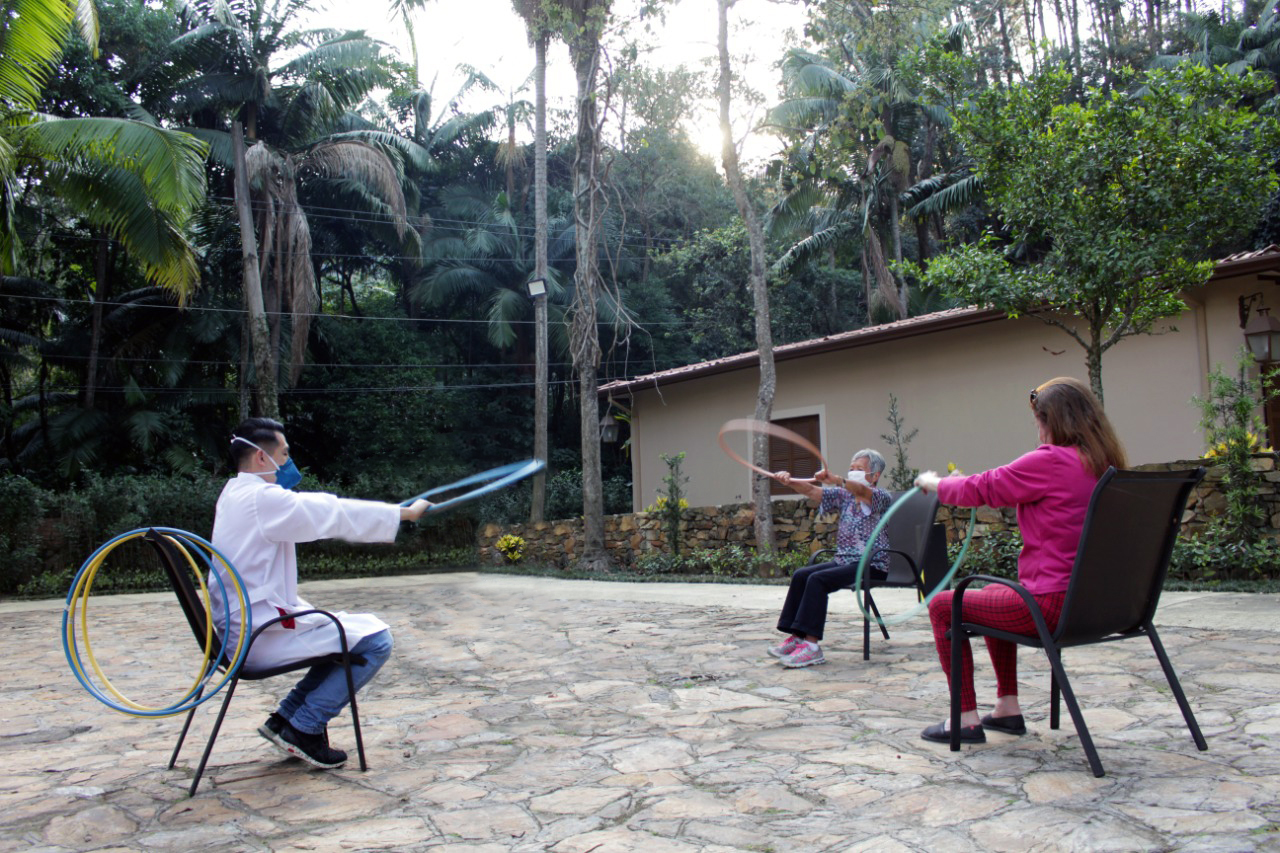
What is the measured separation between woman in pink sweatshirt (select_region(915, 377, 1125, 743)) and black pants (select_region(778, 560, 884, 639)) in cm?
199

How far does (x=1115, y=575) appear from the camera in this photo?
3.53 metres

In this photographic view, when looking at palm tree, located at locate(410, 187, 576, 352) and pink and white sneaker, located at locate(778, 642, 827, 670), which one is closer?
pink and white sneaker, located at locate(778, 642, 827, 670)

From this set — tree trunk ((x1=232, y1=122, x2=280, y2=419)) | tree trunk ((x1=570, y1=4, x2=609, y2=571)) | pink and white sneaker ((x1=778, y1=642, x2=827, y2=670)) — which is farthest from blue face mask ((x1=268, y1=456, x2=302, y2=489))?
tree trunk ((x1=232, y1=122, x2=280, y2=419))

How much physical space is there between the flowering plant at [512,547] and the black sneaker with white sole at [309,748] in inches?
582

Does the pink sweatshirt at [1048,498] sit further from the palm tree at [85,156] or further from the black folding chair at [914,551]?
the palm tree at [85,156]

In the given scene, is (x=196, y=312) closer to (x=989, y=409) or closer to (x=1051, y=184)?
(x=989, y=409)

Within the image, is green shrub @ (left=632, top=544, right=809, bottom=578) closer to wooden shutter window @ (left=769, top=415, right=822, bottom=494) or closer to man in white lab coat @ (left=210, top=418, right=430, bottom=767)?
wooden shutter window @ (left=769, top=415, right=822, bottom=494)

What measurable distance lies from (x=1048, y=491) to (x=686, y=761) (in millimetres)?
1739

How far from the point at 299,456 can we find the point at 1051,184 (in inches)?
864

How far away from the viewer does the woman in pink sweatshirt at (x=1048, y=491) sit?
3.60 metres

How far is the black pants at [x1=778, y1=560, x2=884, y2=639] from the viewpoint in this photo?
19.0 ft

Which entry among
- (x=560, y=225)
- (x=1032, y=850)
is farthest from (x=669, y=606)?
(x=560, y=225)

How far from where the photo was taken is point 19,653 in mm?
8625

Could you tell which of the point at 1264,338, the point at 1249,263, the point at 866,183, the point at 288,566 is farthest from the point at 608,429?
the point at 288,566
